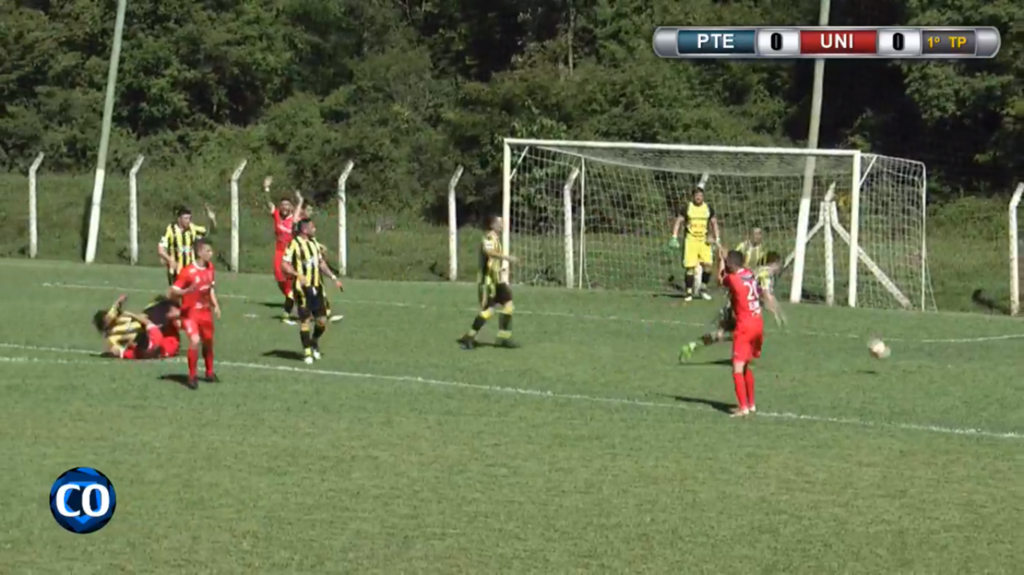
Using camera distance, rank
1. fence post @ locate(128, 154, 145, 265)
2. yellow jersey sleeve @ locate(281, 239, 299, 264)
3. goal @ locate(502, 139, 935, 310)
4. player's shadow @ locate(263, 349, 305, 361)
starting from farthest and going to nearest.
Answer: fence post @ locate(128, 154, 145, 265) < goal @ locate(502, 139, 935, 310) < player's shadow @ locate(263, 349, 305, 361) < yellow jersey sleeve @ locate(281, 239, 299, 264)

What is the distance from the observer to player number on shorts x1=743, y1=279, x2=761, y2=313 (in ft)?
52.2

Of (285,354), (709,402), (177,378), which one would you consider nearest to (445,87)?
(285,354)

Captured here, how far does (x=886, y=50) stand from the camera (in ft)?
128

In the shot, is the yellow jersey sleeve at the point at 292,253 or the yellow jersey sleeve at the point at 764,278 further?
the yellow jersey sleeve at the point at 764,278

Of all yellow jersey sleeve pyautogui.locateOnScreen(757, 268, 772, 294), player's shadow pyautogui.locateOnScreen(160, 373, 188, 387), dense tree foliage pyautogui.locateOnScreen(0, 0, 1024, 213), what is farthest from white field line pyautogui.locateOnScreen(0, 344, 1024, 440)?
dense tree foliage pyautogui.locateOnScreen(0, 0, 1024, 213)

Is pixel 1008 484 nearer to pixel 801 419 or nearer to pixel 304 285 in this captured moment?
pixel 801 419

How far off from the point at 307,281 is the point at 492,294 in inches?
105

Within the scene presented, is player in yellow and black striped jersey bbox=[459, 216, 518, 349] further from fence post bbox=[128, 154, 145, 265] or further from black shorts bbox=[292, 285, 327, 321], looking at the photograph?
fence post bbox=[128, 154, 145, 265]

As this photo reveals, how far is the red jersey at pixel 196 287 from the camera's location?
1706cm

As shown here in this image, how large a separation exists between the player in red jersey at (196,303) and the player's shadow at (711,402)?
469 centimetres

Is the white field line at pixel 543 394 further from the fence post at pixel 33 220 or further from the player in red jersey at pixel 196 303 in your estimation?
the fence post at pixel 33 220

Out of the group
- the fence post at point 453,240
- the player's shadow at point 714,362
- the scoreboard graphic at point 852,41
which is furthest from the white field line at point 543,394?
the scoreboard graphic at point 852,41

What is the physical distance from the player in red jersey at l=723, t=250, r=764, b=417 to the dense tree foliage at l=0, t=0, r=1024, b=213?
25.5 metres

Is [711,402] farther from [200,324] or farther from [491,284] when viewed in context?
[200,324]
